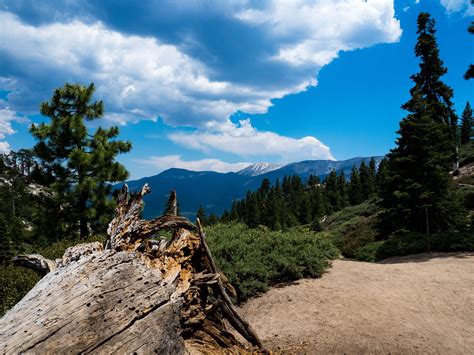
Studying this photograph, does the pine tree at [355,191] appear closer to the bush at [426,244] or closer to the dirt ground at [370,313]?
the bush at [426,244]

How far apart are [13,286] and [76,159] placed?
8857 millimetres

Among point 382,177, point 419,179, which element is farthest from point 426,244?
point 382,177

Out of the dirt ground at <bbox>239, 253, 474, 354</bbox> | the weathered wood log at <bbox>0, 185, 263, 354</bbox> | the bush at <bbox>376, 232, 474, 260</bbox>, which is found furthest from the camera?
the bush at <bbox>376, 232, 474, 260</bbox>

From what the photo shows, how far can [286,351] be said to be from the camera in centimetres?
650

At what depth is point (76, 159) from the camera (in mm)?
16688

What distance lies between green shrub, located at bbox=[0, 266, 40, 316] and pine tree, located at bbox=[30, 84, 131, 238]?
7776mm

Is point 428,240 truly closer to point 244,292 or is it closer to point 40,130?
point 244,292

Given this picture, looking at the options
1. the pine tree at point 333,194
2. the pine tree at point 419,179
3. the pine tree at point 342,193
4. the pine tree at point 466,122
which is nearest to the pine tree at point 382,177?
the pine tree at point 419,179

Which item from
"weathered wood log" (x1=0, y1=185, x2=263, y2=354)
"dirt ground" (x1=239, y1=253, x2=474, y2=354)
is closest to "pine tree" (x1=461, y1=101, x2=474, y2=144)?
"dirt ground" (x1=239, y1=253, x2=474, y2=354)

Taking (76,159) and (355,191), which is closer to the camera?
(76,159)

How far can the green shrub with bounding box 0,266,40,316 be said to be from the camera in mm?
8664

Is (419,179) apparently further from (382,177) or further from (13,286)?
(382,177)

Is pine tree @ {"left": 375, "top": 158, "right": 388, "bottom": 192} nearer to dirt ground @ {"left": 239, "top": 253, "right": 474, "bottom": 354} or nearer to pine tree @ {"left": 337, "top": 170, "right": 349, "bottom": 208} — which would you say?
pine tree @ {"left": 337, "top": 170, "right": 349, "bottom": 208}

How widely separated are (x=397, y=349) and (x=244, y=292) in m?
4.09
